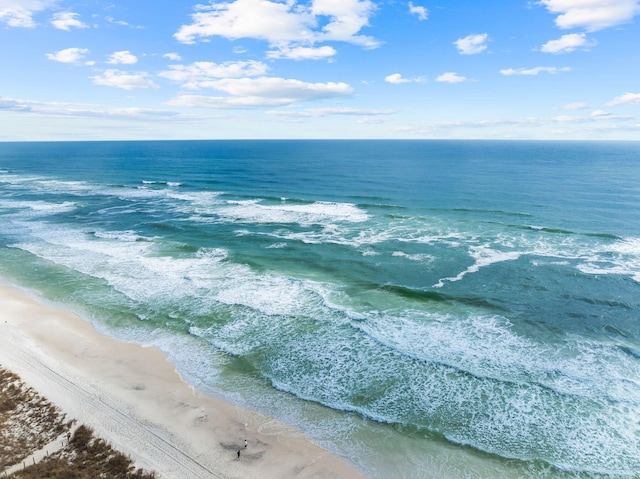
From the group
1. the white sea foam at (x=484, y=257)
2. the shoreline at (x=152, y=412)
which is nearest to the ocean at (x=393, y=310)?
the white sea foam at (x=484, y=257)

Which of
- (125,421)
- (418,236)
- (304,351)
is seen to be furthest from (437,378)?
(418,236)

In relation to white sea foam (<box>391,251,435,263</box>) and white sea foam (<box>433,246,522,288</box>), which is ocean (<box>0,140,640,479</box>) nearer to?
white sea foam (<box>433,246,522,288</box>)

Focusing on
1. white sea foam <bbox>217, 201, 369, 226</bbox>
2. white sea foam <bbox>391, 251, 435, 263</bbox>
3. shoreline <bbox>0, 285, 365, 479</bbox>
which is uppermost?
white sea foam <bbox>217, 201, 369, 226</bbox>

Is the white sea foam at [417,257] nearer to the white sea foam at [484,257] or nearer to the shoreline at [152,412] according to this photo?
the white sea foam at [484,257]

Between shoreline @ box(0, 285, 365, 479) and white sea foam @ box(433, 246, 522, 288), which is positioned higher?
white sea foam @ box(433, 246, 522, 288)

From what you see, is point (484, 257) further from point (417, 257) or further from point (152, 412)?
point (152, 412)

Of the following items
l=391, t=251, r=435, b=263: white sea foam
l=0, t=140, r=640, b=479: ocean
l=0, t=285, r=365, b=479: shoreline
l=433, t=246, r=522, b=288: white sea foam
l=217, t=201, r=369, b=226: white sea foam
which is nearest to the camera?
l=0, t=285, r=365, b=479: shoreline

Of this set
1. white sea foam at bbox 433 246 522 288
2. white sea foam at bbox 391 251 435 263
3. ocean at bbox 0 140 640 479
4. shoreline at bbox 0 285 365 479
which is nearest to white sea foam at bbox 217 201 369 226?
ocean at bbox 0 140 640 479
